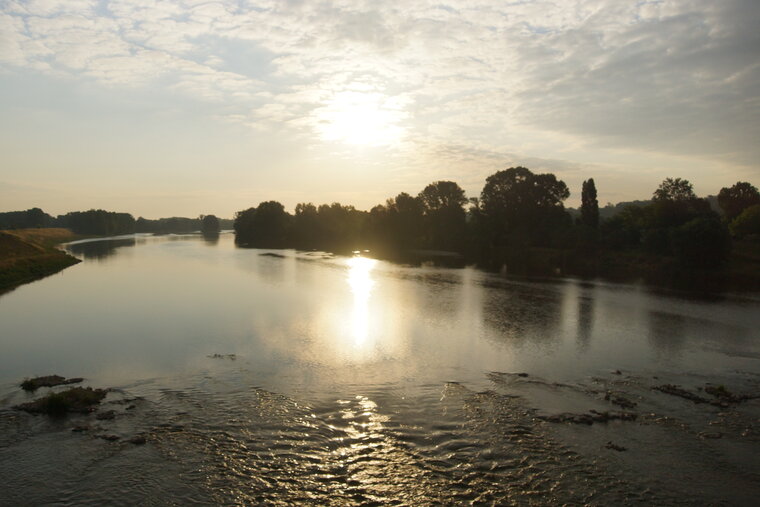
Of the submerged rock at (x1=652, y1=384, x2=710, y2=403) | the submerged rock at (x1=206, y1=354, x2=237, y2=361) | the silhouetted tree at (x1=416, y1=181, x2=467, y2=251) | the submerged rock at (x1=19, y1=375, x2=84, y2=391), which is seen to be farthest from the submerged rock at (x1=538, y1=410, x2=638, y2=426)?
the silhouetted tree at (x1=416, y1=181, x2=467, y2=251)

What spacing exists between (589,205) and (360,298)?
61351mm

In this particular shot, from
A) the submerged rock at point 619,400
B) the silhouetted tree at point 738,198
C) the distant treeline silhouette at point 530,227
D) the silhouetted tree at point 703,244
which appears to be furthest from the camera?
the silhouetted tree at point 738,198

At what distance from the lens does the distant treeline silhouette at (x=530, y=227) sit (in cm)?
6031

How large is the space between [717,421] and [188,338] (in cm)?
2039

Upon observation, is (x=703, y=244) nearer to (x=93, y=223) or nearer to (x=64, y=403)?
(x=64, y=403)

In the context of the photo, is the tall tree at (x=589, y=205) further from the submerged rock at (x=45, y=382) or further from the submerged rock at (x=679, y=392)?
the submerged rock at (x=45, y=382)

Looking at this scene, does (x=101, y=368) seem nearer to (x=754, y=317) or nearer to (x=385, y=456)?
(x=385, y=456)

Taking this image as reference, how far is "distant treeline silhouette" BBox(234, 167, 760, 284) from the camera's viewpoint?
6031 centimetres

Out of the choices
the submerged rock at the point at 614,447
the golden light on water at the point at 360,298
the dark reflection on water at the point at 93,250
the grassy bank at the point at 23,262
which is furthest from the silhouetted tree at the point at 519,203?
the submerged rock at the point at 614,447

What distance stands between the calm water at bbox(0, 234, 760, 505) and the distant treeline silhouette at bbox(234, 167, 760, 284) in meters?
30.8

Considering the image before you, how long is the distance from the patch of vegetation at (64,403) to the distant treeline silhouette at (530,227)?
5178cm

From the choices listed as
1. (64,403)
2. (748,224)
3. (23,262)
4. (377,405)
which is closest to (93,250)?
(23,262)

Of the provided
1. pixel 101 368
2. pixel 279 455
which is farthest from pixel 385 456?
pixel 101 368

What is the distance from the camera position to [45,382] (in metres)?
15.1
